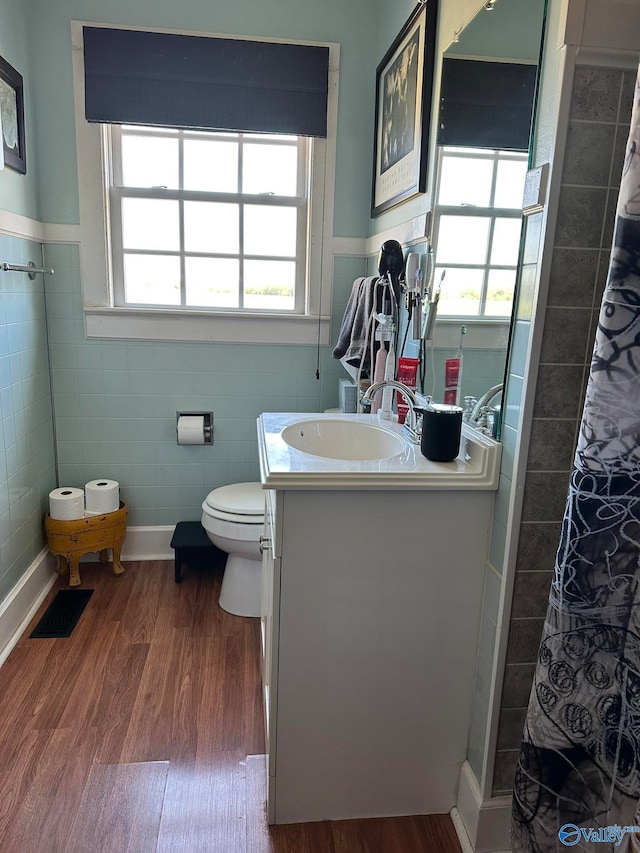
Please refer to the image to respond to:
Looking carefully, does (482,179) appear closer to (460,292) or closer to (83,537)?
(460,292)

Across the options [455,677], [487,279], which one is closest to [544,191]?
[487,279]

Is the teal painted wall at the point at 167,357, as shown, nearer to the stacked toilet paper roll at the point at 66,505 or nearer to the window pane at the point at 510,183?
the stacked toilet paper roll at the point at 66,505

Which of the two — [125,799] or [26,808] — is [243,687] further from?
[26,808]

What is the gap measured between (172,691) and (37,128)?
229 cm

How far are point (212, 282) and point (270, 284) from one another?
269 mm

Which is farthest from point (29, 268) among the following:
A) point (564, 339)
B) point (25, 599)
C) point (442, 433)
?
point (564, 339)

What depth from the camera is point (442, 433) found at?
146 cm

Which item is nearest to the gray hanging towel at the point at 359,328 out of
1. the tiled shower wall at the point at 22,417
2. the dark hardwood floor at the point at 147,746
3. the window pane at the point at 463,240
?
the window pane at the point at 463,240

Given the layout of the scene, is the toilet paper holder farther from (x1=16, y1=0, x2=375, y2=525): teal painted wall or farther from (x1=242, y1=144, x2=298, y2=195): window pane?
(x1=242, y1=144, x2=298, y2=195): window pane

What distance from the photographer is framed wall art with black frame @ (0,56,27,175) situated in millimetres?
2189

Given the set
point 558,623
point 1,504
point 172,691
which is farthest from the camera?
point 1,504

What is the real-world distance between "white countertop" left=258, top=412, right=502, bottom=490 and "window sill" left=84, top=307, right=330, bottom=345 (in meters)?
1.36

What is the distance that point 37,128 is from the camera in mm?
2494

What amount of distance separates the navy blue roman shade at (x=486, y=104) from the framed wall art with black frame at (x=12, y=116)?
1.58 meters
